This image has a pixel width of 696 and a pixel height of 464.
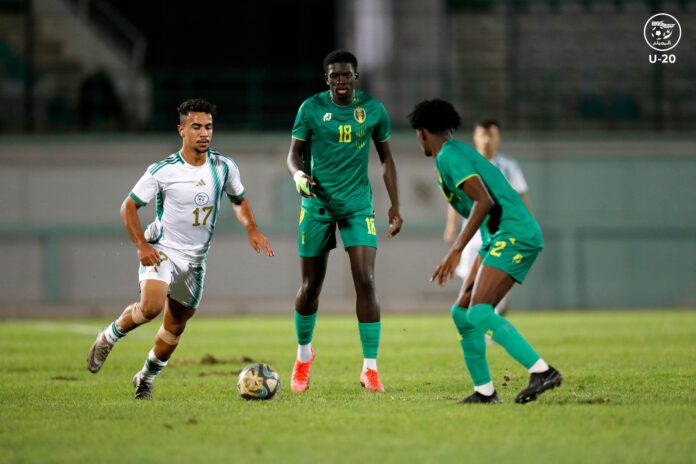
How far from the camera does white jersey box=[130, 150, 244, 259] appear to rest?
848cm

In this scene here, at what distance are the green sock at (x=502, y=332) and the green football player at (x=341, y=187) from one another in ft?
5.74

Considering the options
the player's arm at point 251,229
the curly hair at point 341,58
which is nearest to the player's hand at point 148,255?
the player's arm at point 251,229

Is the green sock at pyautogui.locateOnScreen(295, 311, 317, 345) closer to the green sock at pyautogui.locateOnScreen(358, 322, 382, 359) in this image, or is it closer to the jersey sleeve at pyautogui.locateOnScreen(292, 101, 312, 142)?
the green sock at pyautogui.locateOnScreen(358, 322, 382, 359)

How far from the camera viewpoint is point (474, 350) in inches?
286

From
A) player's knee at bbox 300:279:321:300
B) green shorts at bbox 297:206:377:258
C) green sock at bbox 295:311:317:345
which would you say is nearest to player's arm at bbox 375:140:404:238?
green shorts at bbox 297:206:377:258

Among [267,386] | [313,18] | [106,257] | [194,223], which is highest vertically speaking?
[313,18]

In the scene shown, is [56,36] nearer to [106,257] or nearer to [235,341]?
[106,257]

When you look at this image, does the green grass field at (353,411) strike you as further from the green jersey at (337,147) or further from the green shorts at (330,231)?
the green jersey at (337,147)

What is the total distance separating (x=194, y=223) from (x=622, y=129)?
18.6m

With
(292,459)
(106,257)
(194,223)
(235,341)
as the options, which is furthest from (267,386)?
(106,257)

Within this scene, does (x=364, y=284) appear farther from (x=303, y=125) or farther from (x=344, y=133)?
(x=303, y=125)

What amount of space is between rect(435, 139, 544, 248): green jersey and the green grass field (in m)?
1.11

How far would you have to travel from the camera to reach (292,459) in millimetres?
5480

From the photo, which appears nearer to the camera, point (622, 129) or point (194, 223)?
point (194, 223)
